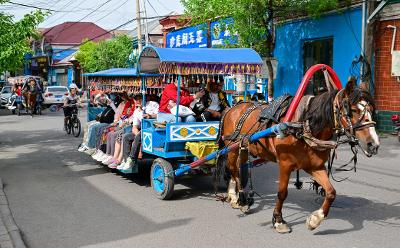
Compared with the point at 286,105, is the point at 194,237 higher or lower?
lower

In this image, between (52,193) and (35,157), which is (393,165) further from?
(35,157)

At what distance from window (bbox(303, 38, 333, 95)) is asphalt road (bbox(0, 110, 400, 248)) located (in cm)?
716

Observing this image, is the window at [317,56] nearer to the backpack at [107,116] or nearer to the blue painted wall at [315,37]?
the blue painted wall at [315,37]

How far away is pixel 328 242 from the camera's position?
19.1 ft

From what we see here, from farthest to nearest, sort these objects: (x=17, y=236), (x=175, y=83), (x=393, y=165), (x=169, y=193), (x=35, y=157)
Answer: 1. (x=35, y=157)
2. (x=393, y=165)
3. (x=175, y=83)
4. (x=169, y=193)
5. (x=17, y=236)

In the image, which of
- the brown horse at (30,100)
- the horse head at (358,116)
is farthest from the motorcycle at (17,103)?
the horse head at (358,116)

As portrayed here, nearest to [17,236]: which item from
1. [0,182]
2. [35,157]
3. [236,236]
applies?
[236,236]

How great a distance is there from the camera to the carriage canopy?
793 cm

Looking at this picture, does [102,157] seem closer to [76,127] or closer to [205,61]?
[205,61]

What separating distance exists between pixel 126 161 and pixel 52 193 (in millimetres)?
1384

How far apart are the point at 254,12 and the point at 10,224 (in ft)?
38.2

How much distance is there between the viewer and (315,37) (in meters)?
18.6

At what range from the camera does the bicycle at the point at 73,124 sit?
58.8 ft

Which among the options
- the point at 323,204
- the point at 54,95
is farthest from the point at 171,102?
the point at 54,95
